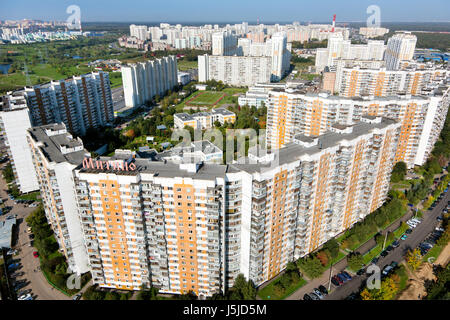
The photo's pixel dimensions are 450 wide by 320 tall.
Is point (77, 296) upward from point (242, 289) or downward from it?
downward

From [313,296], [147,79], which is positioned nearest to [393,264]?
[313,296]

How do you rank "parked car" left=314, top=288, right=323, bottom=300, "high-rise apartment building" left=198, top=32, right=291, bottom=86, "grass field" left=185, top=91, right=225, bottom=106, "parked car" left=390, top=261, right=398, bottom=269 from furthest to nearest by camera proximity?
1. "high-rise apartment building" left=198, top=32, right=291, bottom=86
2. "grass field" left=185, top=91, right=225, bottom=106
3. "parked car" left=390, top=261, right=398, bottom=269
4. "parked car" left=314, top=288, right=323, bottom=300

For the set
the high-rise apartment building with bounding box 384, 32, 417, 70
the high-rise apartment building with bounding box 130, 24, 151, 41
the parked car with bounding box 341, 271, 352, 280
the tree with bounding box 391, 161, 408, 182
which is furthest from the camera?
the high-rise apartment building with bounding box 130, 24, 151, 41

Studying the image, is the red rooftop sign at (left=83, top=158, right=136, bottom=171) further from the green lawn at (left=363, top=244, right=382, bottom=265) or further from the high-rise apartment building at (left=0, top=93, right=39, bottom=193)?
the green lawn at (left=363, top=244, right=382, bottom=265)

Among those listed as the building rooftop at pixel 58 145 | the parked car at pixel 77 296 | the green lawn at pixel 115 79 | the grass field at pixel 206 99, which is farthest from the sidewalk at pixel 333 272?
the green lawn at pixel 115 79

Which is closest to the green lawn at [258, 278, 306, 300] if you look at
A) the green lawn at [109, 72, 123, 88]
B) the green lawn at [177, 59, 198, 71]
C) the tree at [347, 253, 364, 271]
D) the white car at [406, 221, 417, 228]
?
the tree at [347, 253, 364, 271]

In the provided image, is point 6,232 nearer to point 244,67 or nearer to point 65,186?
point 65,186
